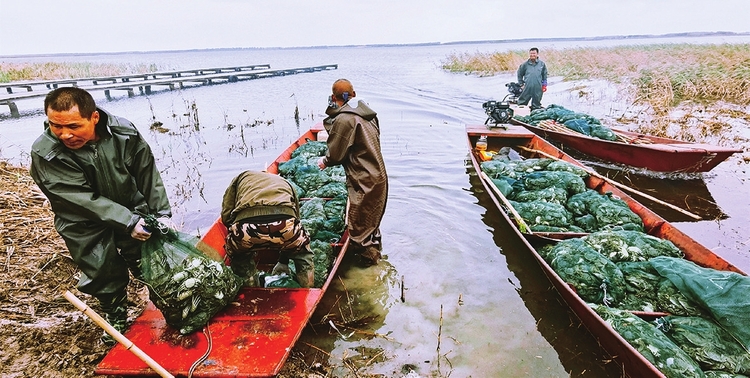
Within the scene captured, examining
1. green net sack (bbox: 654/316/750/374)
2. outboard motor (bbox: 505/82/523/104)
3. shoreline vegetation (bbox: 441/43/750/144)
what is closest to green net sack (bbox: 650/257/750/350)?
green net sack (bbox: 654/316/750/374)

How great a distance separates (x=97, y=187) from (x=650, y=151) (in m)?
8.76

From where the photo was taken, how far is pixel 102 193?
2.81 m

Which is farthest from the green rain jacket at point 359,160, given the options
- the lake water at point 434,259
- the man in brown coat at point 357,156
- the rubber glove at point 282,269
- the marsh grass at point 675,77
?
the marsh grass at point 675,77

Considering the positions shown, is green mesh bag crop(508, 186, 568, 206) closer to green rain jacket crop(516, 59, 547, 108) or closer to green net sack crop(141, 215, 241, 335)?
green net sack crop(141, 215, 241, 335)

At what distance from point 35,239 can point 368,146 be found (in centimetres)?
392

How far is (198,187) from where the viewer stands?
8.09m

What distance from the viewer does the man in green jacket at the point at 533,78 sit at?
11148 mm

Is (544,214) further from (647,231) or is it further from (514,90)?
(514,90)

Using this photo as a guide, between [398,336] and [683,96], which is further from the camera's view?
[683,96]

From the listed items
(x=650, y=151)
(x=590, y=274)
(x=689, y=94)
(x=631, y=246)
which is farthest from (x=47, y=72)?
(x=689, y=94)

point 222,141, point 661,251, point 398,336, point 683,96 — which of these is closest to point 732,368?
point 661,251

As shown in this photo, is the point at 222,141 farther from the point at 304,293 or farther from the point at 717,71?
the point at 717,71

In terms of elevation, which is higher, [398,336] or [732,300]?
[732,300]

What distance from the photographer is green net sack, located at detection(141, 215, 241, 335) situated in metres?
2.80
